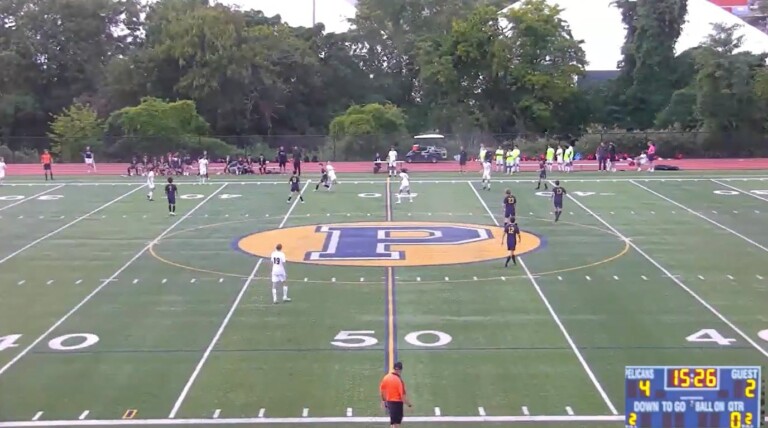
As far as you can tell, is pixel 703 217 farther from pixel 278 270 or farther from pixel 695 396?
pixel 695 396

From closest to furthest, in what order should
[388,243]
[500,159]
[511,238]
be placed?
[511,238] < [388,243] < [500,159]

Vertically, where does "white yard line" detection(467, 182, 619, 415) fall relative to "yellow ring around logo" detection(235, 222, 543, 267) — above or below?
below

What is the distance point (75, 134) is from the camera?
208ft

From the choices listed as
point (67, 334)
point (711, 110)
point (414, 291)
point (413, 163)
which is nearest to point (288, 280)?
point (414, 291)

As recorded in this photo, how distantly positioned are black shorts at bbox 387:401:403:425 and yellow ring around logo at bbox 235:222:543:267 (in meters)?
12.4

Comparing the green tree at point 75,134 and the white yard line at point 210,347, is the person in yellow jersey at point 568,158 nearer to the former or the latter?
the white yard line at point 210,347

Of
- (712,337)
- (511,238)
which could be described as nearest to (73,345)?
(511,238)

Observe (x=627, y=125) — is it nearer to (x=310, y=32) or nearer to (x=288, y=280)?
(x=310, y=32)

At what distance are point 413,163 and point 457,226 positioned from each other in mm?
25759

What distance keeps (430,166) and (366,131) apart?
7248 millimetres

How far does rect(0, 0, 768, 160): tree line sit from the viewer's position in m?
61.7

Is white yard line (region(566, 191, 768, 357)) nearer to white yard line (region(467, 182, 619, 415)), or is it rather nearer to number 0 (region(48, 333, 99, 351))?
white yard line (region(467, 182, 619, 415))

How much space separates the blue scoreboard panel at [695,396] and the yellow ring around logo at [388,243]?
16269 mm

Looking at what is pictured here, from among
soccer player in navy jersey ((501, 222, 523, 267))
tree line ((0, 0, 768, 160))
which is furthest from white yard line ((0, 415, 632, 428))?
tree line ((0, 0, 768, 160))
